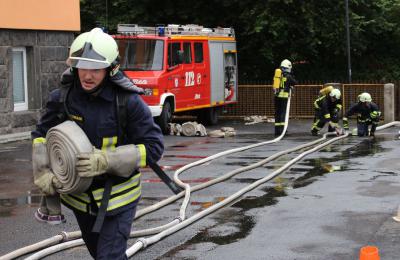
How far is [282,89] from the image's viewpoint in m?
17.7

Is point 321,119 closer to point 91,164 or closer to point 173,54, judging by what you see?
point 173,54

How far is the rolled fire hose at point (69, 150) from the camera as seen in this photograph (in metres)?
4.14

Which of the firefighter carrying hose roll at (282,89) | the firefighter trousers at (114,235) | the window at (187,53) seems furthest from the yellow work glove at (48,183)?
the window at (187,53)

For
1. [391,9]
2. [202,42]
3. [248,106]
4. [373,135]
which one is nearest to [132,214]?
[373,135]

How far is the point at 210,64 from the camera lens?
20875 mm

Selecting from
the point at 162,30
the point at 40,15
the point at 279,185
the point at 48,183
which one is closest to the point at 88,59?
the point at 48,183

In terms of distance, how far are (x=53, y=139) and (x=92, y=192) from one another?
1.16 ft

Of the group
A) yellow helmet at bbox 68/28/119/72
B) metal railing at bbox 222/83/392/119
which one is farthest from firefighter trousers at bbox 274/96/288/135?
yellow helmet at bbox 68/28/119/72

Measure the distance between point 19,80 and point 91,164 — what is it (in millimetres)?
13083

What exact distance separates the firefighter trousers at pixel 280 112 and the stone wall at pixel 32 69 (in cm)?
484

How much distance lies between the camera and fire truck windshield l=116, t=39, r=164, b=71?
18.3m

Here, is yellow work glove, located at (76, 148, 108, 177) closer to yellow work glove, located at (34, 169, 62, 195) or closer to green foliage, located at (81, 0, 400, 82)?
yellow work glove, located at (34, 169, 62, 195)

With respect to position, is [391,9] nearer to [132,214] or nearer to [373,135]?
[373,135]

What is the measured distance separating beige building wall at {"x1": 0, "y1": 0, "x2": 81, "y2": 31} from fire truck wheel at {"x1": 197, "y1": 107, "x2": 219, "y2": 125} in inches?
191
